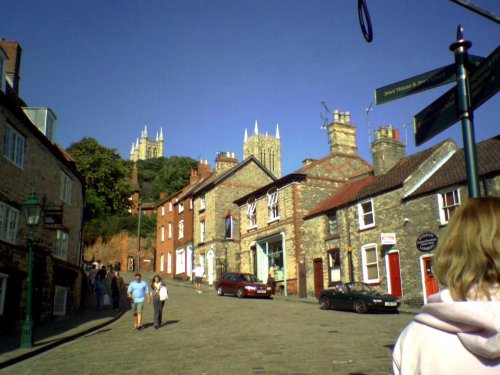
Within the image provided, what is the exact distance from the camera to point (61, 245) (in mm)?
20562

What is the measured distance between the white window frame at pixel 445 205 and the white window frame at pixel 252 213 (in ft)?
55.1

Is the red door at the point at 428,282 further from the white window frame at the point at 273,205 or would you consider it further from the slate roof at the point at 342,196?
the white window frame at the point at 273,205

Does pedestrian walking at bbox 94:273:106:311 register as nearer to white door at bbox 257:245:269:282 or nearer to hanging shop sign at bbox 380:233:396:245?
hanging shop sign at bbox 380:233:396:245

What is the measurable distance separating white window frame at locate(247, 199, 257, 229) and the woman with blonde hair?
34.4 m

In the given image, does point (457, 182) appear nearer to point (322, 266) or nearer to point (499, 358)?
point (322, 266)

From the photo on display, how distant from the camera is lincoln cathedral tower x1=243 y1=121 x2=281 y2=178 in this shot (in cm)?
11722

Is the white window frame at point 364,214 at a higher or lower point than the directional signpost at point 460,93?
higher

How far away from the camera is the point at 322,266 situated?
28672mm

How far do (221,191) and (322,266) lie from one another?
47.3ft

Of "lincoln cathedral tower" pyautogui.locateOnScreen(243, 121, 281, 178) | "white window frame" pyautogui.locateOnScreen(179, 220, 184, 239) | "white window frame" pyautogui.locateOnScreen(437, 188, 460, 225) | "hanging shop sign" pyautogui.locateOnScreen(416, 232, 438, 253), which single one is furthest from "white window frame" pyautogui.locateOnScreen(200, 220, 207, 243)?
"lincoln cathedral tower" pyautogui.locateOnScreen(243, 121, 281, 178)

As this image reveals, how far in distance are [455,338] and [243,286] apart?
26.1 metres

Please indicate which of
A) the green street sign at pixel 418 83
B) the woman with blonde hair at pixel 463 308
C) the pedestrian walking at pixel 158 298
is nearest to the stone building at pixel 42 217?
the pedestrian walking at pixel 158 298

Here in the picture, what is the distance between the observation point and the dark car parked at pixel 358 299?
1900 centimetres

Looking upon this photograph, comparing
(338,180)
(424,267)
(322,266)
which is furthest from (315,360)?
(338,180)
